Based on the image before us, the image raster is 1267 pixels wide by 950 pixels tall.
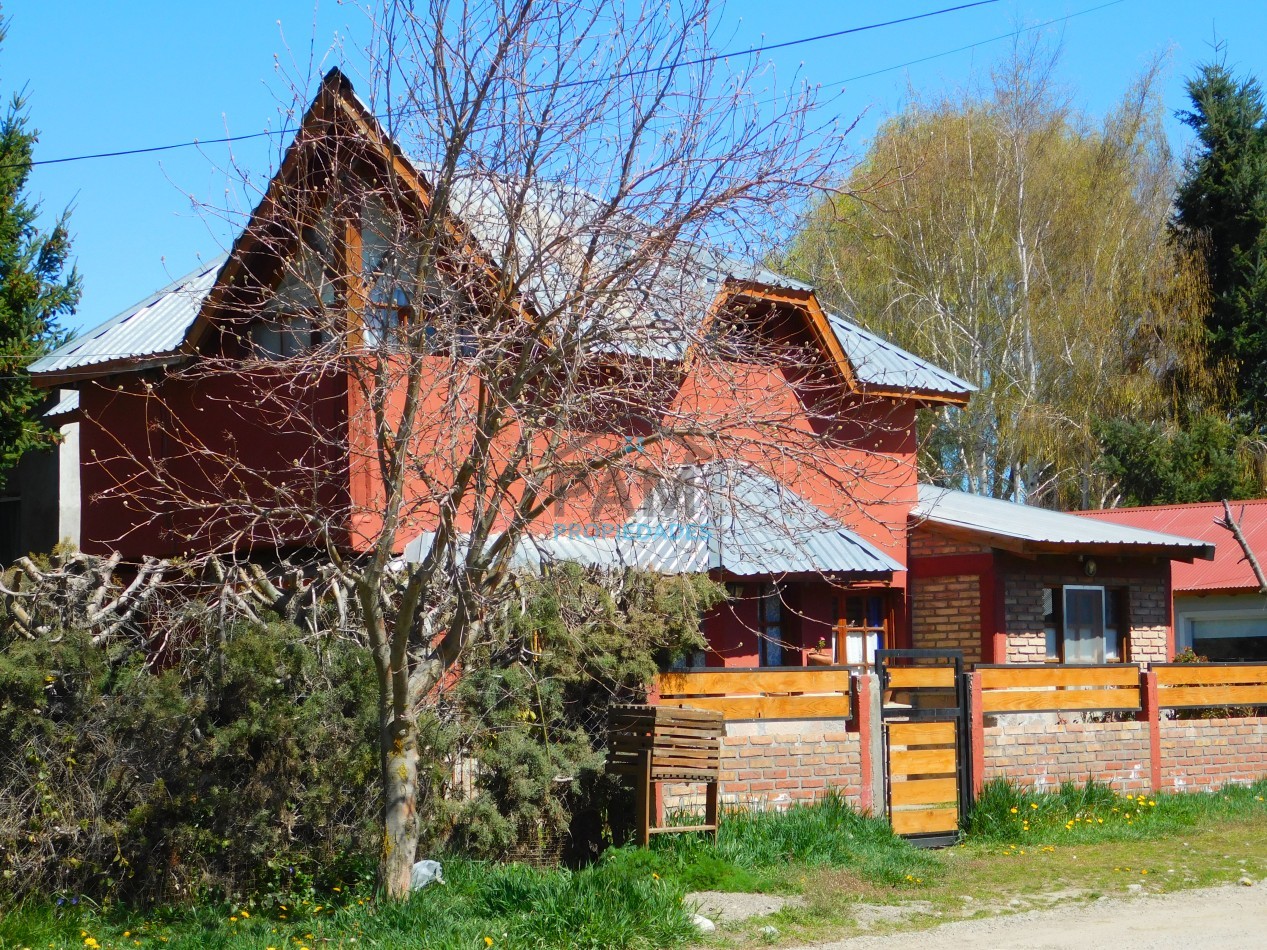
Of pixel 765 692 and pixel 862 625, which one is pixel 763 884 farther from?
pixel 862 625

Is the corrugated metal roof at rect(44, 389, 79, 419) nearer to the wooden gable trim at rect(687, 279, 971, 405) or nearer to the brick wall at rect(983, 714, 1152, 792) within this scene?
the wooden gable trim at rect(687, 279, 971, 405)

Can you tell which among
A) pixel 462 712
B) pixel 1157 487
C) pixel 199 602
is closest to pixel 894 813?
pixel 462 712

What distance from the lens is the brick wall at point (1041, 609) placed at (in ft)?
60.3

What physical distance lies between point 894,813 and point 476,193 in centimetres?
633

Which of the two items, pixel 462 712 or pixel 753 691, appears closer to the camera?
pixel 462 712

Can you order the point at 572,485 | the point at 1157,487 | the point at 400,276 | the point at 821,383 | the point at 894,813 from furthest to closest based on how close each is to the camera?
the point at 1157,487 → the point at 821,383 → the point at 894,813 → the point at 400,276 → the point at 572,485

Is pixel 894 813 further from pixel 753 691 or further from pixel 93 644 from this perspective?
pixel 93 644

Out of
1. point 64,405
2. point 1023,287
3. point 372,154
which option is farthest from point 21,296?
point 1023,287

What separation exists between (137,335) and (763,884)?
36.9 ft

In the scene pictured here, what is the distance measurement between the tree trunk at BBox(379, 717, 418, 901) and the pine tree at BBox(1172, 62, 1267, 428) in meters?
28.4

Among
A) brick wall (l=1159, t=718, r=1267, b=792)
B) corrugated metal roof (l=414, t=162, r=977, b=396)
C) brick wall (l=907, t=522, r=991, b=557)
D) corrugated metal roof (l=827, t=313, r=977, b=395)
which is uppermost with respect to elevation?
corrugated metal roof (l=827, t=313, r=977, b=395)

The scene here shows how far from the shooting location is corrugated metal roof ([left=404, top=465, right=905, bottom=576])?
8.43 metres

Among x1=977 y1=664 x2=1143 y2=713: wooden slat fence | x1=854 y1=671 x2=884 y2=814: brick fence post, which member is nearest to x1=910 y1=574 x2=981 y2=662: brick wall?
x1=977 y1=664 x2=1143 y2=713: wooden slat fence

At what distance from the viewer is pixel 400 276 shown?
905 cm
